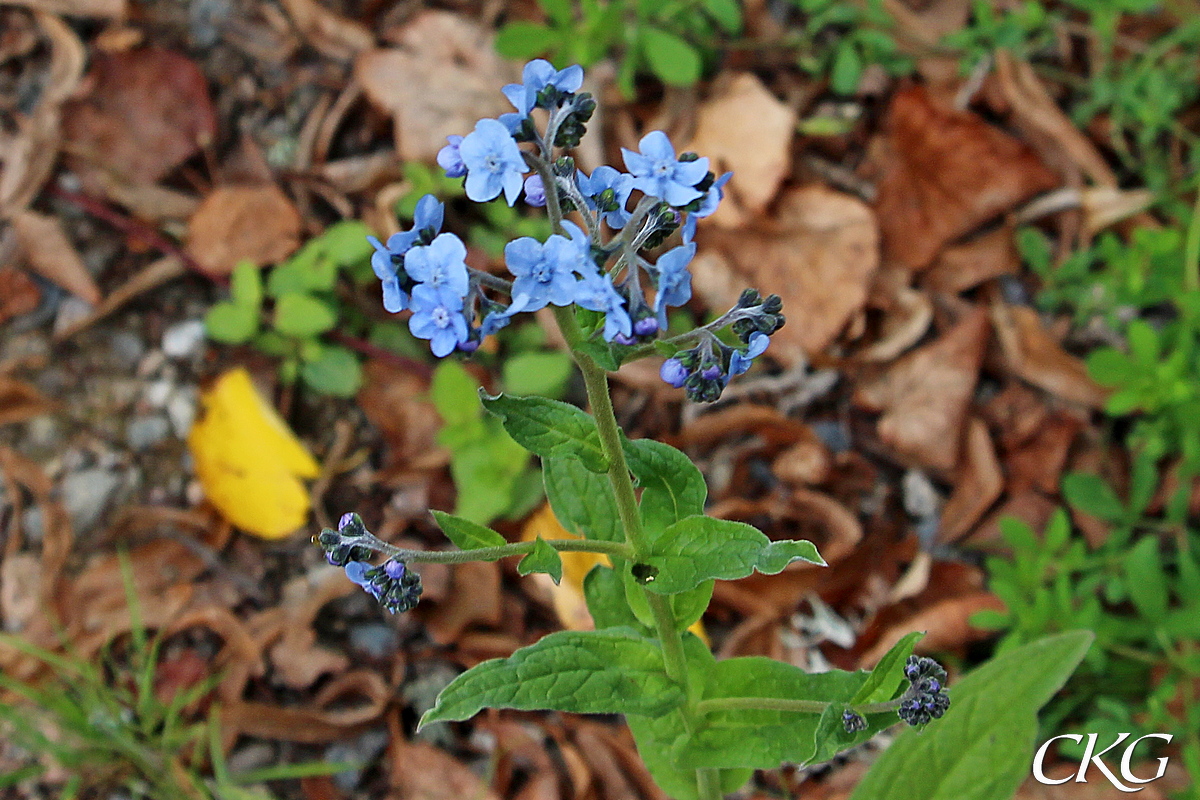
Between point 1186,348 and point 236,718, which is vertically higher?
point 1186,348

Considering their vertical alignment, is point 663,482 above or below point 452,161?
below

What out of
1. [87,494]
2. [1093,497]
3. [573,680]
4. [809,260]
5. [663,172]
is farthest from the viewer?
[809,260]

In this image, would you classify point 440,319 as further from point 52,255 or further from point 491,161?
point 52,255

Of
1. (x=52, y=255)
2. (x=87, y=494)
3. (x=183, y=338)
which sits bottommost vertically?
(x=87, y=494)

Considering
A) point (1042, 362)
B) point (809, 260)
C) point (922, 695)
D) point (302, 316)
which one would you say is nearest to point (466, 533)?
point (922, 695)

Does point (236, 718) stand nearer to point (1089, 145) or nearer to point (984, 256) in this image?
point (984, 256)

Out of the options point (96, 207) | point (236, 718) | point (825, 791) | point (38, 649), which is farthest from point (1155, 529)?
point (96, 207)

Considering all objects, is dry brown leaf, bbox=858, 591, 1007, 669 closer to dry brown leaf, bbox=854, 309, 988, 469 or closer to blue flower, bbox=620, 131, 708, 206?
dry brown leaf, bbox=854, 309, 988, 469
